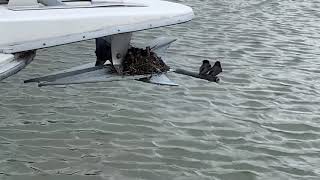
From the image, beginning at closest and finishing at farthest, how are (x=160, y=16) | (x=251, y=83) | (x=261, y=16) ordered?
(x=160, y=16) < (x=251, y=83) < (x=261, y=16)

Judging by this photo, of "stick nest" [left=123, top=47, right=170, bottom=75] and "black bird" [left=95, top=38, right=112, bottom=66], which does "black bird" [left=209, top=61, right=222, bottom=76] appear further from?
"black bird" [left=95, top=38, right=112, bottom=66]

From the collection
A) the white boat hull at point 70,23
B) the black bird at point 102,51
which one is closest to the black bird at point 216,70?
the white boat hull at point 70,23

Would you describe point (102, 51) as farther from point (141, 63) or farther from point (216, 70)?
point (216, 70)

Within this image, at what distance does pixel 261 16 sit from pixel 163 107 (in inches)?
277

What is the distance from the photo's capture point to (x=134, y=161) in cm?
593

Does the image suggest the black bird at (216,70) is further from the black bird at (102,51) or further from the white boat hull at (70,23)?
the black bird at (102,51)

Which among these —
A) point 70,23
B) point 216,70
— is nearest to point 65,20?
point 70,23

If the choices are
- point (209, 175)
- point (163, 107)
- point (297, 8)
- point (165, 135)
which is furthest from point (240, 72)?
point (297, 8)

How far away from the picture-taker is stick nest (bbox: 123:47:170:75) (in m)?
6.09

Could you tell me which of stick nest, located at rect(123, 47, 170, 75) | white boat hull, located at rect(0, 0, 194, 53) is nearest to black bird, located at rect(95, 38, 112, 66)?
stick nest, located at rect(123, 47, 170, 75)

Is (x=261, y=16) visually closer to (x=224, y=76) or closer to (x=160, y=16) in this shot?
(x=224, y=76)

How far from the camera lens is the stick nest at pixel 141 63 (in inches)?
240

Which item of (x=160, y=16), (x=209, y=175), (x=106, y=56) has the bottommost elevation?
(x=209, y=175)

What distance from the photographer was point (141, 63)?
20.1 ft
